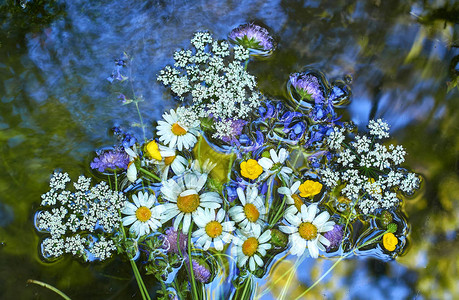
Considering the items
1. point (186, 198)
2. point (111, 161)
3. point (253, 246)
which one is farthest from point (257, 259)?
point (111, 161)

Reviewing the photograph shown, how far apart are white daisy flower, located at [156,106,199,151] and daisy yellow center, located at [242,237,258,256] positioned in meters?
0.31

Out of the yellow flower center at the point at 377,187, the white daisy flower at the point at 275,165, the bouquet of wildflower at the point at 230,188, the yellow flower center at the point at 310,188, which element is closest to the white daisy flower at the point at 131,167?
the bouquet of wildflower at the point at 230,188

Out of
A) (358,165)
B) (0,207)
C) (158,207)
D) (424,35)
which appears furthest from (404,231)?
(0,207)

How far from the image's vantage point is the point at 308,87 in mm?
1054

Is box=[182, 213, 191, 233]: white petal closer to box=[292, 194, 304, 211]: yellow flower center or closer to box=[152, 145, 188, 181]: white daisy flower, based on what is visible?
box=[152, 145, 188, 181]: white daisy flower

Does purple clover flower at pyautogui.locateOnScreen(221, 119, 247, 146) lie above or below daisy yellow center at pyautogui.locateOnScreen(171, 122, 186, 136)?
below

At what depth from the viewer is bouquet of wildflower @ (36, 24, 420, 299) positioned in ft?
3.26

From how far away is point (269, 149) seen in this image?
1.05 meters

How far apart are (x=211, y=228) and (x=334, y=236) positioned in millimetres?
347

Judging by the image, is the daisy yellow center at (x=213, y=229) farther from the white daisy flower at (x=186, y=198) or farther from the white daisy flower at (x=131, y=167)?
the white daisy flower at (x=131, y=167)

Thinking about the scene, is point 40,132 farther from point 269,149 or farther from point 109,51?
point 269,149

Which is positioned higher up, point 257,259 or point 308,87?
point 308,87

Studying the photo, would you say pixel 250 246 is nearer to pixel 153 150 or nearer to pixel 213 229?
pixel 213 229

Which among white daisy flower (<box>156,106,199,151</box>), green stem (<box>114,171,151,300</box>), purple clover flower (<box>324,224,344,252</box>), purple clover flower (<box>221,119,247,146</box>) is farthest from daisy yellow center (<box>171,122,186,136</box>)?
purple clover flower (<box>324,224,344,252</box>)
